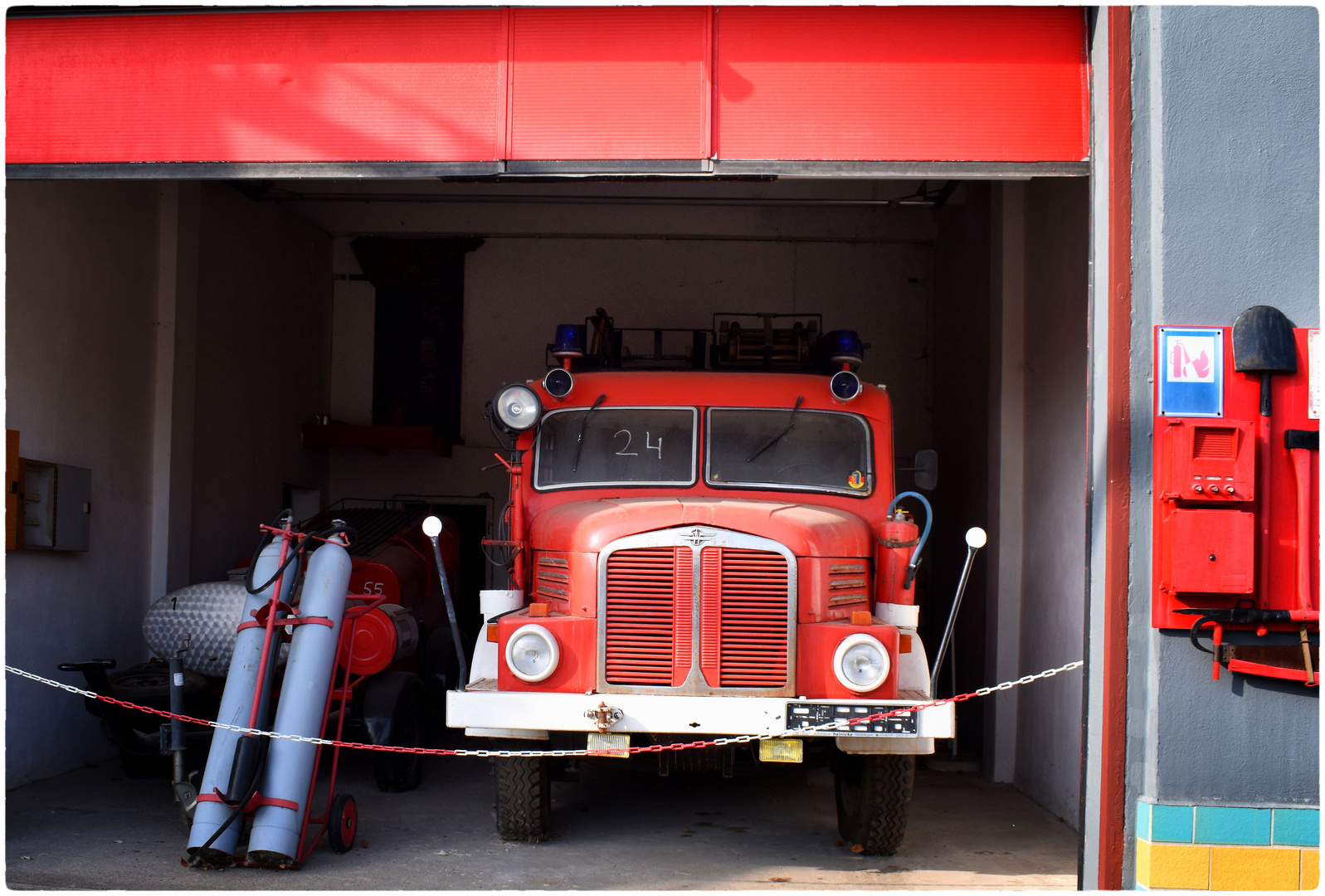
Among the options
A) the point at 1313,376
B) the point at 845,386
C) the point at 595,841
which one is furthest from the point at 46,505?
the point at 1313,376

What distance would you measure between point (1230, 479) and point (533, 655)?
300 centimetres

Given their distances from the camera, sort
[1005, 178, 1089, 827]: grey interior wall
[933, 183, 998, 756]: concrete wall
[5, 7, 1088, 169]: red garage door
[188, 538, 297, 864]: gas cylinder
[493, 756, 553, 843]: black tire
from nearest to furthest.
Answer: [5, 7, 1088, 169]: red garage door
[188, 538, 297, 864]: gas cylinder
[493, 756, 553, 843]: black tire
[1005, 178, 1089, 827]: grey interior wall
[933, 183, 998, 756]: concrete wall

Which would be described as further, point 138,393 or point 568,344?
point 138,393

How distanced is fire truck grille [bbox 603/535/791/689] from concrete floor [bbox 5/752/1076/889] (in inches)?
34.5

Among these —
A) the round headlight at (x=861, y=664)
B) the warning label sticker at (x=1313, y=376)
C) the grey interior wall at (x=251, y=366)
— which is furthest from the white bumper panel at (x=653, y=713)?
the grey interior wall at (x=251, y=366)

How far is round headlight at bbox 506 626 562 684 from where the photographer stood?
515 centimetres

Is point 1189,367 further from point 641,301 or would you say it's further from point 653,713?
point 641,301

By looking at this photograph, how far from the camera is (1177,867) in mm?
4410

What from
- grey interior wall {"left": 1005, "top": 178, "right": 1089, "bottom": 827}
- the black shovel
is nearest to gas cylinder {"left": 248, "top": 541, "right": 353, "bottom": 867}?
grey interior wall {"left": 1005, "top": 178, "right": 1089, "bottom": 827}

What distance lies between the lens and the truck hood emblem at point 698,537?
5.21 m

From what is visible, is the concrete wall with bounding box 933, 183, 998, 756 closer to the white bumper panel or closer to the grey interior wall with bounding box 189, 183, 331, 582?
the white bumper panel

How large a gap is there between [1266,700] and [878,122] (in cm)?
286

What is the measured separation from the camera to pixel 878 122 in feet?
16.5

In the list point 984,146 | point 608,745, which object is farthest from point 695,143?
point 608,745
